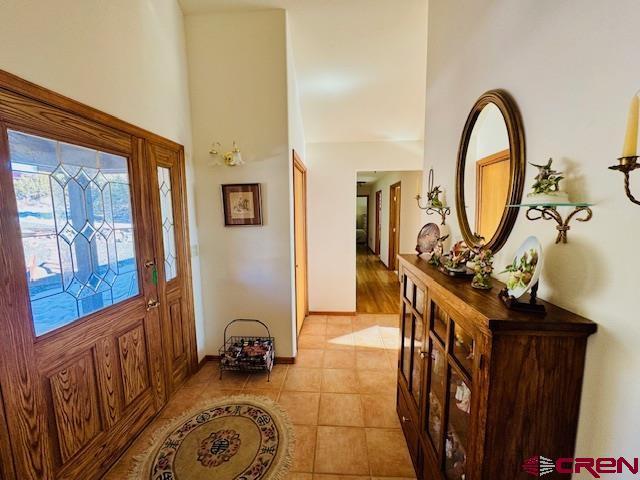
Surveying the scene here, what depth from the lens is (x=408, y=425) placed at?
1707 mm

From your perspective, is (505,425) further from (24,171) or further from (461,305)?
(24,171)

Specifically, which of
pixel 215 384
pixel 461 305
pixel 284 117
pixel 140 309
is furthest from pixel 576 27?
pixel 215 384

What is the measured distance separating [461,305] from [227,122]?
7.88 ft

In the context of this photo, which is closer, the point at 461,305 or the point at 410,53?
the point at 461,305

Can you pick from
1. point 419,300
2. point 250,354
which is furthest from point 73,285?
point 419,300

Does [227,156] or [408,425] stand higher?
[227,156]

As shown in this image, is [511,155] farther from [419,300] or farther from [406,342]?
[406,342]

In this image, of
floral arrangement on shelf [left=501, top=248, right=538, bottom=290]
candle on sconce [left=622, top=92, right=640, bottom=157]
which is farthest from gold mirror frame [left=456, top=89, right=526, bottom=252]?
candle on sconce [left=622, top=92, right=640, bottom=157]

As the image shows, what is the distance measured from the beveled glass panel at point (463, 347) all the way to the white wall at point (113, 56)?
2126 millimetres

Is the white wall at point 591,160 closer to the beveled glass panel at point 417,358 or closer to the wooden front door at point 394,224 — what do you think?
the beveled glass panel at point 417,358

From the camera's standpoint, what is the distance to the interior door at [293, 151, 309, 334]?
123 inches

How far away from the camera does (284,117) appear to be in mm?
2418

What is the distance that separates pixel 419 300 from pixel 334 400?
3.99ft

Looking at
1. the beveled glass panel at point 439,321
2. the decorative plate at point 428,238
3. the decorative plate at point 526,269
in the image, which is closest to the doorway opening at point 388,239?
the decorative plate at point 428,238
